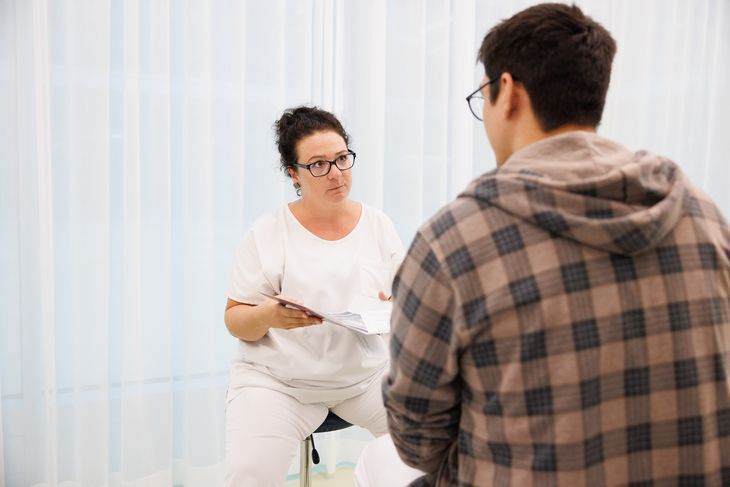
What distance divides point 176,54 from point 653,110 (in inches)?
93.0

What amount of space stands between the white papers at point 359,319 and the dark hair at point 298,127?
1.66 ft

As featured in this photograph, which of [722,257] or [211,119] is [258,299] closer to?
[211,119]

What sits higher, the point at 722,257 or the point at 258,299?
the point at 722,257

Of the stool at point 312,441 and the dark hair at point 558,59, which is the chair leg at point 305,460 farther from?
the dark hair at point 558,59

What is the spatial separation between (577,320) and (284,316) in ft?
3.16

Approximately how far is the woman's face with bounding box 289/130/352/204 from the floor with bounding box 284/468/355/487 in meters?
1.24

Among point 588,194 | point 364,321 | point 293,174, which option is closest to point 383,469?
point 364,321

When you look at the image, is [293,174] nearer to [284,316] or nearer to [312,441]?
[284,316]

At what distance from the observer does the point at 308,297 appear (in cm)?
186

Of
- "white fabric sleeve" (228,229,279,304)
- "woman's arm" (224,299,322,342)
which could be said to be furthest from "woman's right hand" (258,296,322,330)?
"white fabric sleeve" (228,229,279,304)

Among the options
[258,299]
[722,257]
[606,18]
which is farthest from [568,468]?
[606,18]

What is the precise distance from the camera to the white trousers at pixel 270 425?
1629 millimetres

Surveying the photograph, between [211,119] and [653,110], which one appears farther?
[653,110]

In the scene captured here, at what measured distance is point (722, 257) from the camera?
36.5 inches
